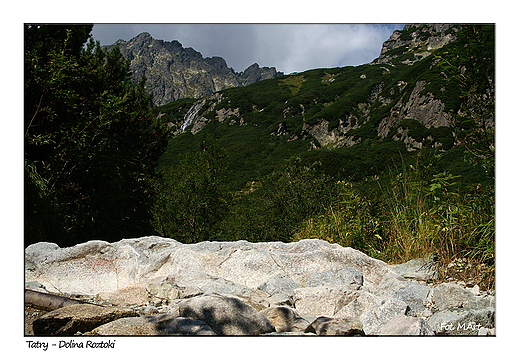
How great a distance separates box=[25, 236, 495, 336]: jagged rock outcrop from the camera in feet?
8.05

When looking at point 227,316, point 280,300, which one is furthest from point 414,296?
point 227,316

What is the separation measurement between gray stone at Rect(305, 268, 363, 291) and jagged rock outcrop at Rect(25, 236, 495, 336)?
0.01m

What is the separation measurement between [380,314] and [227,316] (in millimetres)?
1219

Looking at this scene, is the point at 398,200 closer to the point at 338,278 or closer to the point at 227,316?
the point at 338,278

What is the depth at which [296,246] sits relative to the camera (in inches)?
163

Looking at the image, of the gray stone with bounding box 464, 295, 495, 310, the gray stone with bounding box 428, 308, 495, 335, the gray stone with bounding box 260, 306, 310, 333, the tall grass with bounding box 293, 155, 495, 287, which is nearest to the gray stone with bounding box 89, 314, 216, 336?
the gray stone with bounding box 260, 306, 310, 333

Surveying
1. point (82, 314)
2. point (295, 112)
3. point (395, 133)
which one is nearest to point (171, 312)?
point (82, 314)

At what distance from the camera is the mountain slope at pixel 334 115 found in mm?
69688

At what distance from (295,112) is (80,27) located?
114m

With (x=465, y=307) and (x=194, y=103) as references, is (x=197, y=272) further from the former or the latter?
(x=194, y=103)

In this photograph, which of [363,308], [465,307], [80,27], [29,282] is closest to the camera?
[465,307]

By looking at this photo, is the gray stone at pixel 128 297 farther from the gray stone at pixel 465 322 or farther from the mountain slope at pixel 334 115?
the mountain slope at pixel 334 115

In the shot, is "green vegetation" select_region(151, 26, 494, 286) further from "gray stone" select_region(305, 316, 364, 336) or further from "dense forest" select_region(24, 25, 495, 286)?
"gray stone" select_region(305, 316, 364, 336)

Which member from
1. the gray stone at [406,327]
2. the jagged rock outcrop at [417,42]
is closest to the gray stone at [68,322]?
the gray stone at [406,327]
